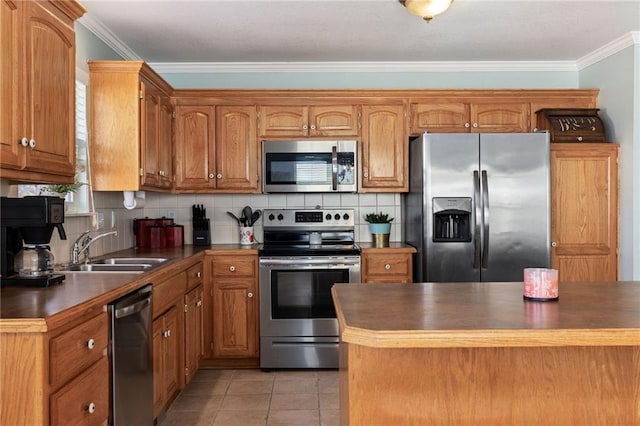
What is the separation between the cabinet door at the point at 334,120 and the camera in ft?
13.3

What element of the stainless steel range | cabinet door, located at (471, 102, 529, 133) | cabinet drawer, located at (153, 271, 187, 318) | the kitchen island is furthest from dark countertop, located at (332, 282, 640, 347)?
cabinet door, located at (471, 102, 529, 133)

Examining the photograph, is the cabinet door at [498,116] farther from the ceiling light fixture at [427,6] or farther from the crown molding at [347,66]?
the ceiling light fixture at [427,6]

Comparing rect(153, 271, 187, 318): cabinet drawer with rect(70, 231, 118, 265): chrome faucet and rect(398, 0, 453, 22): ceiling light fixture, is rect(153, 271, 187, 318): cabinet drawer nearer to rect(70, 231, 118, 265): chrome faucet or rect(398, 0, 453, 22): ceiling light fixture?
rect(70, 231, 118, 265): chrome faucet

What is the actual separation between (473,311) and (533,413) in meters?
0.39

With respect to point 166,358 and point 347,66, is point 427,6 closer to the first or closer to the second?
point 347,66

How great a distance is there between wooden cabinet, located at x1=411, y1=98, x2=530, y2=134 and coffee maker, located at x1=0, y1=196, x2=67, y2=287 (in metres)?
2.91

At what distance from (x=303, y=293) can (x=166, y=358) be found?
1210mm

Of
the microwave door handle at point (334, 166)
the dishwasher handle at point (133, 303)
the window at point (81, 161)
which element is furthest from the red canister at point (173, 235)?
the dishwasher handle at point (133, 303)

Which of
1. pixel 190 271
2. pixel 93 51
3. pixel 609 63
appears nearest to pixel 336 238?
pixel 190 271

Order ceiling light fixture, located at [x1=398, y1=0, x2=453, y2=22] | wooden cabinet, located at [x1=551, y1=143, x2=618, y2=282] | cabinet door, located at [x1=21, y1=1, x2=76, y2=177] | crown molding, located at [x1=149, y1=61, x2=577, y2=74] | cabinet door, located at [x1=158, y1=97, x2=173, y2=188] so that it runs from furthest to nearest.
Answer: crown molding, located at [x1=149, y1=61, x2=577, y2=74]
wooden cabinet, located at [x1=551, y1=143, x2=618, y2=282]
cabinet door, located at [x1=158, y1=97, x2=173, y2=188]
ceiling light fixture, located at [x1=398, y1=0, x2=453, y2=22]
cabinet door, located at [x1=21, y1=1, x2=76, y2=177]

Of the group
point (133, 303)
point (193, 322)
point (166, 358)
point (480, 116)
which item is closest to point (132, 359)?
point (133, 303)

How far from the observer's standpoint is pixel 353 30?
3.48 m

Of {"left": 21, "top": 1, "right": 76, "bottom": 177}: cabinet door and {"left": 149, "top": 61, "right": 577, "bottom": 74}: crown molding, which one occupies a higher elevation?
{"left": 149, "top": 61, "right": 577, "bottom": 74}: crown molding

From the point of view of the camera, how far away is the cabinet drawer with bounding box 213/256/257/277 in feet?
12.5
